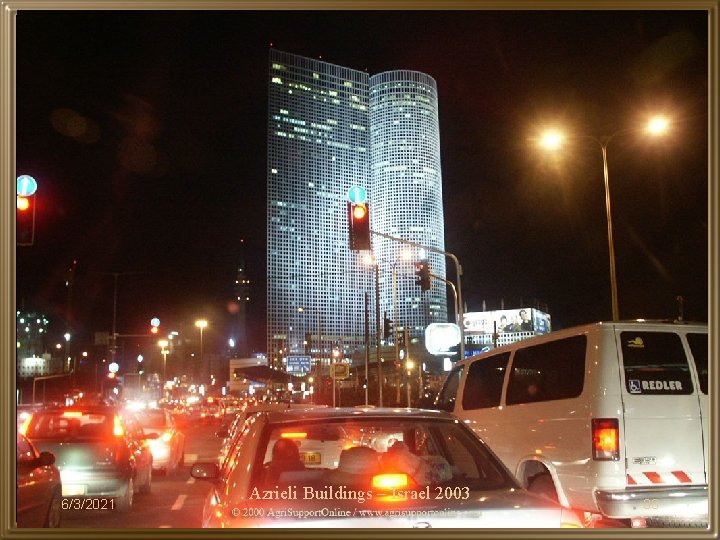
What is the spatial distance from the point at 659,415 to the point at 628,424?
345 mm

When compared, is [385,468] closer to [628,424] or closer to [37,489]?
[628,424]

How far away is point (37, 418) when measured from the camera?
1183 cm

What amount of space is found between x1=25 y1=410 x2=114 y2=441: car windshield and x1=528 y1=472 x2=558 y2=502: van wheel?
604 centimetres

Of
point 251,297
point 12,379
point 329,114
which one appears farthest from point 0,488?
point 251,297

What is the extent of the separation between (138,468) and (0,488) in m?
9.06

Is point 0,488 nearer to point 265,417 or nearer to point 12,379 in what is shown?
point 12,379

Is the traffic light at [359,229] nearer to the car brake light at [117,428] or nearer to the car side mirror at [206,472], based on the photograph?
the car brake light at [117,428]

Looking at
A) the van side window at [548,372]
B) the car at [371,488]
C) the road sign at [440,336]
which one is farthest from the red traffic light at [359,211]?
the road sign at [440,336]

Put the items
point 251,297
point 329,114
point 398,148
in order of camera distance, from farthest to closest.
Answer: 1. point 251,297
2. point 329,114
3. point 398,148

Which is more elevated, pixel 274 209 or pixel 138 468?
pixel 274 209

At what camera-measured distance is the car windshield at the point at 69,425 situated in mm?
11336

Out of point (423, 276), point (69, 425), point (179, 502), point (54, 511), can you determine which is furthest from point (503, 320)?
point (54, 511)

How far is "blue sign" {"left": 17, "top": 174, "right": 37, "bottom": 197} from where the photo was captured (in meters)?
8.96

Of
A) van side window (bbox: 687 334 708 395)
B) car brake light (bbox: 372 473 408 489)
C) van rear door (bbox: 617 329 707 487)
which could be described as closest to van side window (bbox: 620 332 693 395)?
van rear door (bbox: 617 329 707 487)
